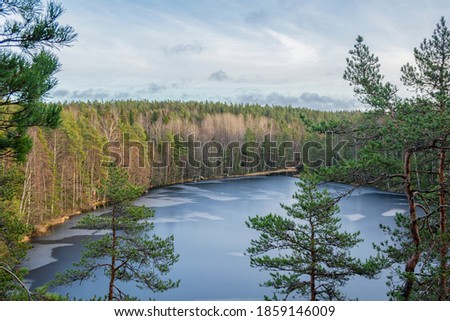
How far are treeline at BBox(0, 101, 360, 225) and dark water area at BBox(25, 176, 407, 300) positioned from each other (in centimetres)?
172

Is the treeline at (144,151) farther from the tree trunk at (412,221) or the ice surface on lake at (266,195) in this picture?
the ice surface on lake at (266,195)

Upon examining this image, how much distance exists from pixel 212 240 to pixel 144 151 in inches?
619

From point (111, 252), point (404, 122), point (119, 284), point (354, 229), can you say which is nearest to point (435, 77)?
point (404, 122)

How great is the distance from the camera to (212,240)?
15789mm

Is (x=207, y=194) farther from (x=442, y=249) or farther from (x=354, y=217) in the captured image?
(x=442, y=249)

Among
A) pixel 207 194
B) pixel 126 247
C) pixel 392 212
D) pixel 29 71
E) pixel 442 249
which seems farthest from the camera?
pixel 207 194

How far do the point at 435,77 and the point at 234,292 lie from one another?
7065 mm

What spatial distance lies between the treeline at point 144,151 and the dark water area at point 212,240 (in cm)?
172

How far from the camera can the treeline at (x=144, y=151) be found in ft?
55.9

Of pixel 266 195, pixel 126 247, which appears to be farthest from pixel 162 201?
pixel 126 247

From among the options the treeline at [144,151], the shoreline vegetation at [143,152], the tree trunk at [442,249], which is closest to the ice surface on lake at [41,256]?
the shoreline vegetation at [143,152]

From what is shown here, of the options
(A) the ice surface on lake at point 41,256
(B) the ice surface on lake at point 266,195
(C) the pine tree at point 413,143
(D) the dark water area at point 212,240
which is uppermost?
(C) the pine tree at point 413,143

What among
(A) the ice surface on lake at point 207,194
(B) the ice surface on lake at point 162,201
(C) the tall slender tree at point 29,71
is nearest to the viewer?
(C) the tall slender tree at point 29,71
